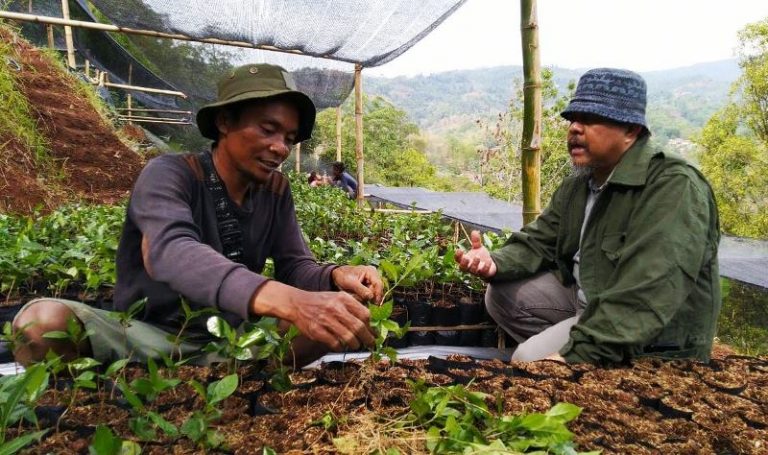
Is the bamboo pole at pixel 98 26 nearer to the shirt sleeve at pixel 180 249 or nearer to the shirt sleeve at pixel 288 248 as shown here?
the shirt sleeve at pixel 288 248

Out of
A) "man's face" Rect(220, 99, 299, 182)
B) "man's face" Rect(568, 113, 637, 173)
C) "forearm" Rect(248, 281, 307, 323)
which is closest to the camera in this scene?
"forearm" Rect(248, 281, 307, 323)

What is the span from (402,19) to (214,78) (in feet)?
14.4

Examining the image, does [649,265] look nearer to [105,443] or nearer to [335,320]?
[335,320]

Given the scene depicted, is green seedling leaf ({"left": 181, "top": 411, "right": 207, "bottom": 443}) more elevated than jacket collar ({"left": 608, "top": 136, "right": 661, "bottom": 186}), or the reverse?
jacket collar ({"left": 608, "top": 136, "right": 661, "bottom": 186})

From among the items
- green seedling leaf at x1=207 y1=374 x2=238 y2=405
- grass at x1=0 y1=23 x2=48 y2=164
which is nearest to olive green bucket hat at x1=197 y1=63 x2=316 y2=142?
green seedling leaf at x1=207 y1=374 x2=238 y2=405

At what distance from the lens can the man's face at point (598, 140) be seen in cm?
233

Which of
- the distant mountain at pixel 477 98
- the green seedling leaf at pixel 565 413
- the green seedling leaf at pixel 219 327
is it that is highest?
the distant mountain at pixel 477 98

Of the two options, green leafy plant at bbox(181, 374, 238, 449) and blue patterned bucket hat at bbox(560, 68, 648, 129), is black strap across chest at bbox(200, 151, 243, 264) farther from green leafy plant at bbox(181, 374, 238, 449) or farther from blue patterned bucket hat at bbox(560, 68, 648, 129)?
blue patterned bucket hat at bbox(560, 68, 648, 129)

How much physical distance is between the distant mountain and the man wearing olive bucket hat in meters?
82.1

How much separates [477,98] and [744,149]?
89.5 metres

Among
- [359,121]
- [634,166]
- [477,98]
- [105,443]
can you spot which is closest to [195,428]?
[105,443]

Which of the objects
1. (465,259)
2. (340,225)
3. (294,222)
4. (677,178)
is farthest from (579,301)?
(340,225)

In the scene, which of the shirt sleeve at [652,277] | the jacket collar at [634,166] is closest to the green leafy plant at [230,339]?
the shirt sleeve at [652,277]

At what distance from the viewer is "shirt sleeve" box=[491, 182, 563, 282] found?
2.82m
